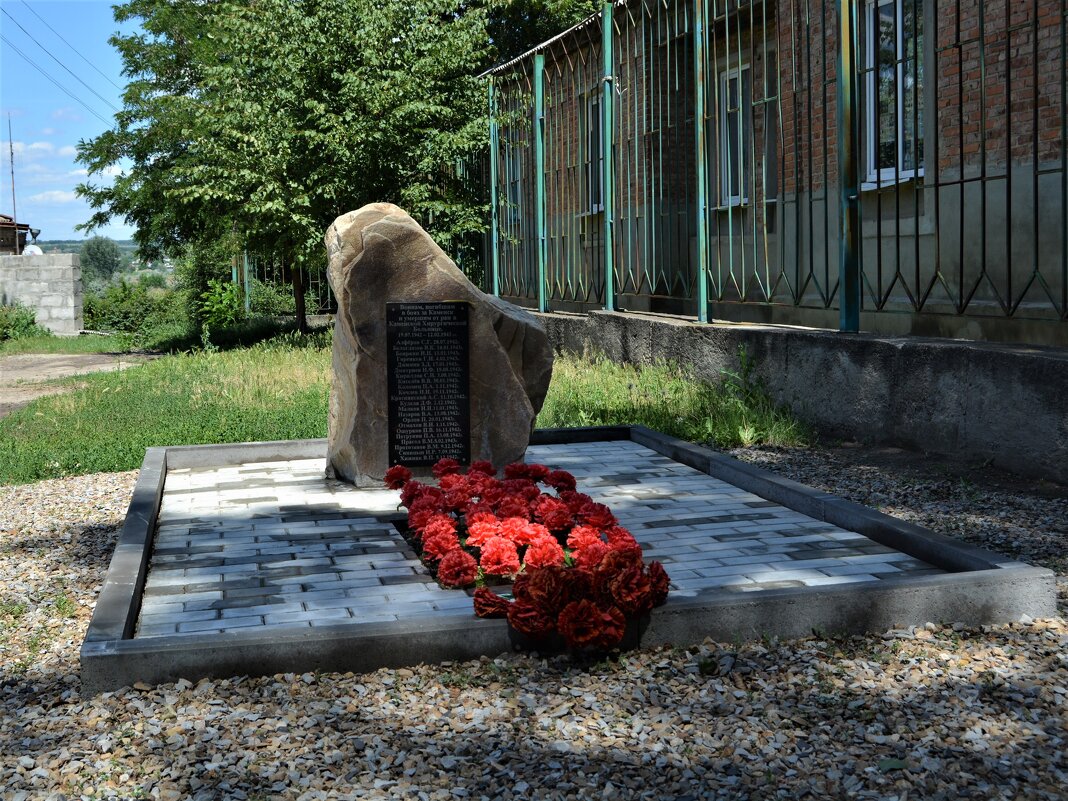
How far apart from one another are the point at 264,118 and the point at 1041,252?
1111 centimetres

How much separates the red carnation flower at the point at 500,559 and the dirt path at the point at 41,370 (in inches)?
383

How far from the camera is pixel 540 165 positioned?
14984mm

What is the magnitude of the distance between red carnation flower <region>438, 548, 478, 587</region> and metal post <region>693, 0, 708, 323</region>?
6.40 meters

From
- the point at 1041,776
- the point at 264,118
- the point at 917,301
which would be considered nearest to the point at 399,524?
the point at 1041,776

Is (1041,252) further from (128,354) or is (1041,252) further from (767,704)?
(128,354)

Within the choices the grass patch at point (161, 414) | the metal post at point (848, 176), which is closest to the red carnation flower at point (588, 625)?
the metal post at point (848, 176)

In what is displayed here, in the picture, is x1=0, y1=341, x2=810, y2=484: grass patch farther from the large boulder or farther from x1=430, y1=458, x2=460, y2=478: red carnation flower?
x1=430, y1=458, x2=460, y2=478: red carnation flower

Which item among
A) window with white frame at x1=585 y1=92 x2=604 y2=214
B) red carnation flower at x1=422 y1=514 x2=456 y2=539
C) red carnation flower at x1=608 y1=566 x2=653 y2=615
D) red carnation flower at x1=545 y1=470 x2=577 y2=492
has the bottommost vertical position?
red carnation flower at x1=608 y1=566 x2=653 y2=615

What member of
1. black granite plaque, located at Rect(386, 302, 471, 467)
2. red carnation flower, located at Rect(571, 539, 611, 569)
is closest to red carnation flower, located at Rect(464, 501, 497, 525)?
red carnation flower, located at Rect(571, 539, 611, 569)

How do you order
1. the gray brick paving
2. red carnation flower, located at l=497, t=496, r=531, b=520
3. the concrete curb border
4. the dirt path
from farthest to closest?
the dirt path, red carnation flower, located at l=497, t=496, r=531, b=520, the gray brick paving, the concrete curb border

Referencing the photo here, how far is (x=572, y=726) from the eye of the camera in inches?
137

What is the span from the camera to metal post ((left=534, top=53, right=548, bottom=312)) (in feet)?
47.6

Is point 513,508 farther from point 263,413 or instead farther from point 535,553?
point 263,413

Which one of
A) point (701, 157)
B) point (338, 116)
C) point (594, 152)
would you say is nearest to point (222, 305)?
point (338, 116)
